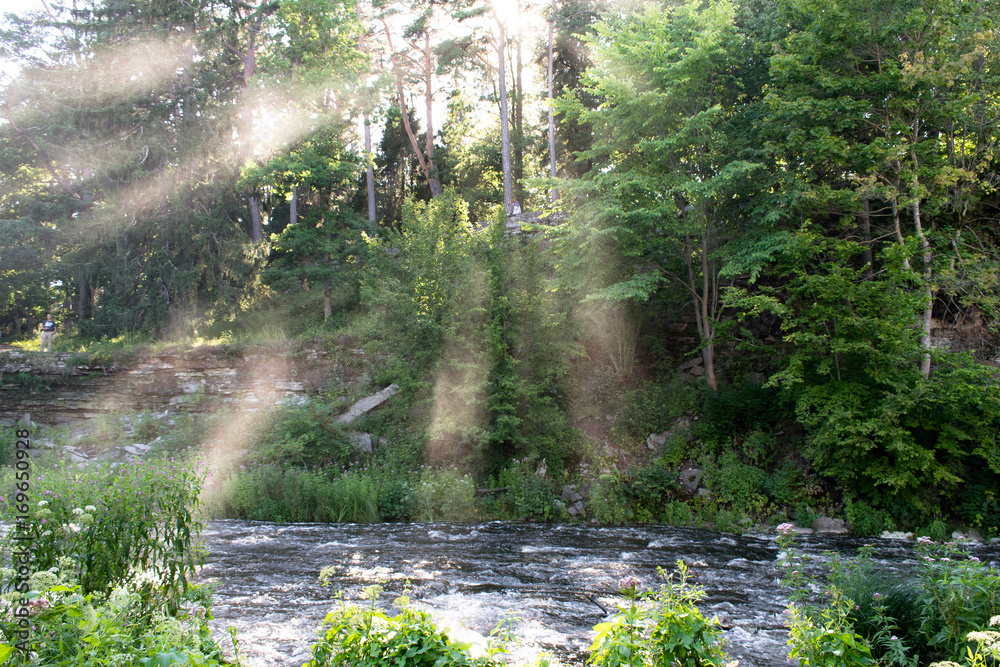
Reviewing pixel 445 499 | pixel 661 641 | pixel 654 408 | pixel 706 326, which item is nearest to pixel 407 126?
pixel 706 326

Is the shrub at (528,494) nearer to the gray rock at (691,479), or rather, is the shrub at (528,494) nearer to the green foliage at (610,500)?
the green foliage at (610,500)

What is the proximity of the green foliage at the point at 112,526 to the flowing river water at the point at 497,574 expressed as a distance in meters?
0.55

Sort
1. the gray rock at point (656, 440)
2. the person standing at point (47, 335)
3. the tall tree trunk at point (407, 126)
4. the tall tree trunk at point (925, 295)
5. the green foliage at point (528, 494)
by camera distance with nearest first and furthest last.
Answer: the tall tree trunk at point (925, 295) → the green foliage at point (528, 494) → the gray rock at point (656, 440) → the person standing at point (47, 335) → the tall tree trunk at point (407, 126)

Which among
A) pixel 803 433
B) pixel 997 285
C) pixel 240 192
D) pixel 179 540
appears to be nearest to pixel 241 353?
pixel 240 192

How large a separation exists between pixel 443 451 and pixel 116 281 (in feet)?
50.6

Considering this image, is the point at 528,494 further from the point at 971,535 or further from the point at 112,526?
the point at 112,526

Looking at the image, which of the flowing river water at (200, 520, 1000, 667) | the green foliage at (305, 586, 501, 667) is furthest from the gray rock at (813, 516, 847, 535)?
the green foliage at (305, 586, 501, 667)

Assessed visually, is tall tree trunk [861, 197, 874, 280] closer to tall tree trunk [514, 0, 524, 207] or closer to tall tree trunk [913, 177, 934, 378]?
tall tree trunk [913, 177, 934, 378]

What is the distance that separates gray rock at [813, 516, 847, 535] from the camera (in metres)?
10.2

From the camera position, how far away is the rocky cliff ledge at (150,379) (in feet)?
59.4

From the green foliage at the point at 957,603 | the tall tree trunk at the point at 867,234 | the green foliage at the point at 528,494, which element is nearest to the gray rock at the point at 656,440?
the green foliage at the point at 528,494

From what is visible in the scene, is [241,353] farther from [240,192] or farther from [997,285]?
[997,285]

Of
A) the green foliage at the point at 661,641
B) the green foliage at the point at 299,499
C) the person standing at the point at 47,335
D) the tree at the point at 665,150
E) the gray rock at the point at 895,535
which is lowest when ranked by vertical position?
the gray rock at the point at 895,535

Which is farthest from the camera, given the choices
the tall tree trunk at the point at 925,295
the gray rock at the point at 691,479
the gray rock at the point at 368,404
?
the gray rock at the point at 368,404
